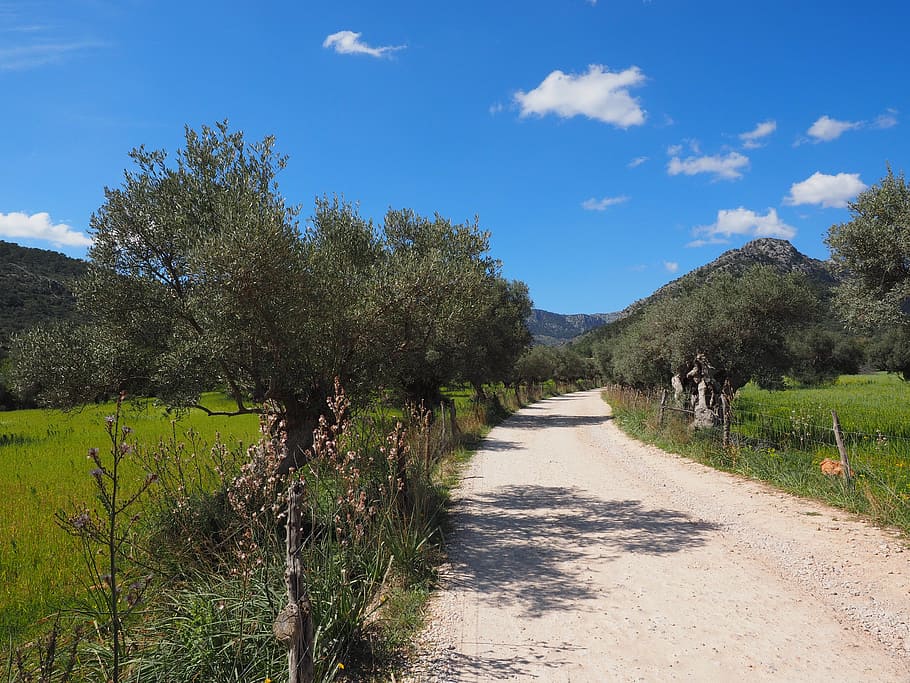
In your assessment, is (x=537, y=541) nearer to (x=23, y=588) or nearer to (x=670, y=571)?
(x=670, y=571)

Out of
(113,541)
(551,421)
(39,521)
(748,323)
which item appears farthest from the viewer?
(551,421)

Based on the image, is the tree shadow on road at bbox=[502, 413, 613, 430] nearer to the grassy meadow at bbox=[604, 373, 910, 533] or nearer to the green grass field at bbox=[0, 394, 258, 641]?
the grassy meadow at bbox=[604, 373, 910, 533]

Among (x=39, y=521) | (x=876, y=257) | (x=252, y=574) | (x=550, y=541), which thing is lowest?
(x=550, y=541)

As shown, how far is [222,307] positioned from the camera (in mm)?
6387

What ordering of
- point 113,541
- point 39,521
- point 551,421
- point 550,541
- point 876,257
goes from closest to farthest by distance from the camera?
point 113,541
point 550,541
point 39,521
point 876,257
point 551,421

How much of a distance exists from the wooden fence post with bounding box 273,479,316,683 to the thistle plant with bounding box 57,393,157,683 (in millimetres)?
916

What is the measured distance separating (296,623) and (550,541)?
5.31m

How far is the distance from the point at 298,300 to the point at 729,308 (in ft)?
52.0

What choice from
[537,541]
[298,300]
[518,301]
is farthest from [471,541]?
[518,301]

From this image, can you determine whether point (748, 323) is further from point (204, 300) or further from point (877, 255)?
point (204, 300)

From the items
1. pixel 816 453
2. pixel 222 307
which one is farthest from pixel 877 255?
pixel 222 307

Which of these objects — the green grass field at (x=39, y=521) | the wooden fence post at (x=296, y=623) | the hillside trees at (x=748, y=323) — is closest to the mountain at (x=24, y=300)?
the green grass field at (x=39, y=521)

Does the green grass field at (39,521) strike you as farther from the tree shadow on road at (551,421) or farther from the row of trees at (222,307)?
the tree shadow on road at (551,421)

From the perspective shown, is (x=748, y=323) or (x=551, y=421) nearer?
(x=748, y=323)
